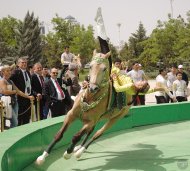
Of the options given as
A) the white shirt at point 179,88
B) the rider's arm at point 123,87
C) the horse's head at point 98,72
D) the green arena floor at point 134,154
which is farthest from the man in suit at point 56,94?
the white shirt at point 179,88

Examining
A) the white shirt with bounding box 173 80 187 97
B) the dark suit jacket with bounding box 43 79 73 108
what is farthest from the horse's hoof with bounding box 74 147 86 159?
the white shirt with bounding box 173 80 187 97

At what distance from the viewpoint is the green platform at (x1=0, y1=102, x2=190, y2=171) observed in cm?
598

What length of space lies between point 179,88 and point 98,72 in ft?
25.6

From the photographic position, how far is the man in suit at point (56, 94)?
31.1ft

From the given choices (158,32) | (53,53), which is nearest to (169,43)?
(158,32)

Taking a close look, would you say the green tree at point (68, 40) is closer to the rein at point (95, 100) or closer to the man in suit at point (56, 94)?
the man in suit at point (56, 94)

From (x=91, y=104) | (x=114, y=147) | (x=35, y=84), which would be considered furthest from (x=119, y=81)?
(x=35, y=84)

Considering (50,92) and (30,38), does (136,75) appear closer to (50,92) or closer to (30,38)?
(50,92)

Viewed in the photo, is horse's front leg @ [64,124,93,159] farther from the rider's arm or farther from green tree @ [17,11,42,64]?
green tree @ [17,11,42,64]

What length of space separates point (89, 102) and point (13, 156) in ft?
4.48

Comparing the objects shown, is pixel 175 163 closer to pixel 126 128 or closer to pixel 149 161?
pixel 149 161

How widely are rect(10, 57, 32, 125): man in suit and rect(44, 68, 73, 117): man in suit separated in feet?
1.54

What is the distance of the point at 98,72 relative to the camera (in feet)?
18.9

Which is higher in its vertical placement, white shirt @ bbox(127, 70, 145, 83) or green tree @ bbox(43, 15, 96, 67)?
green tree @ bbox(43, 15, 96, 67)
